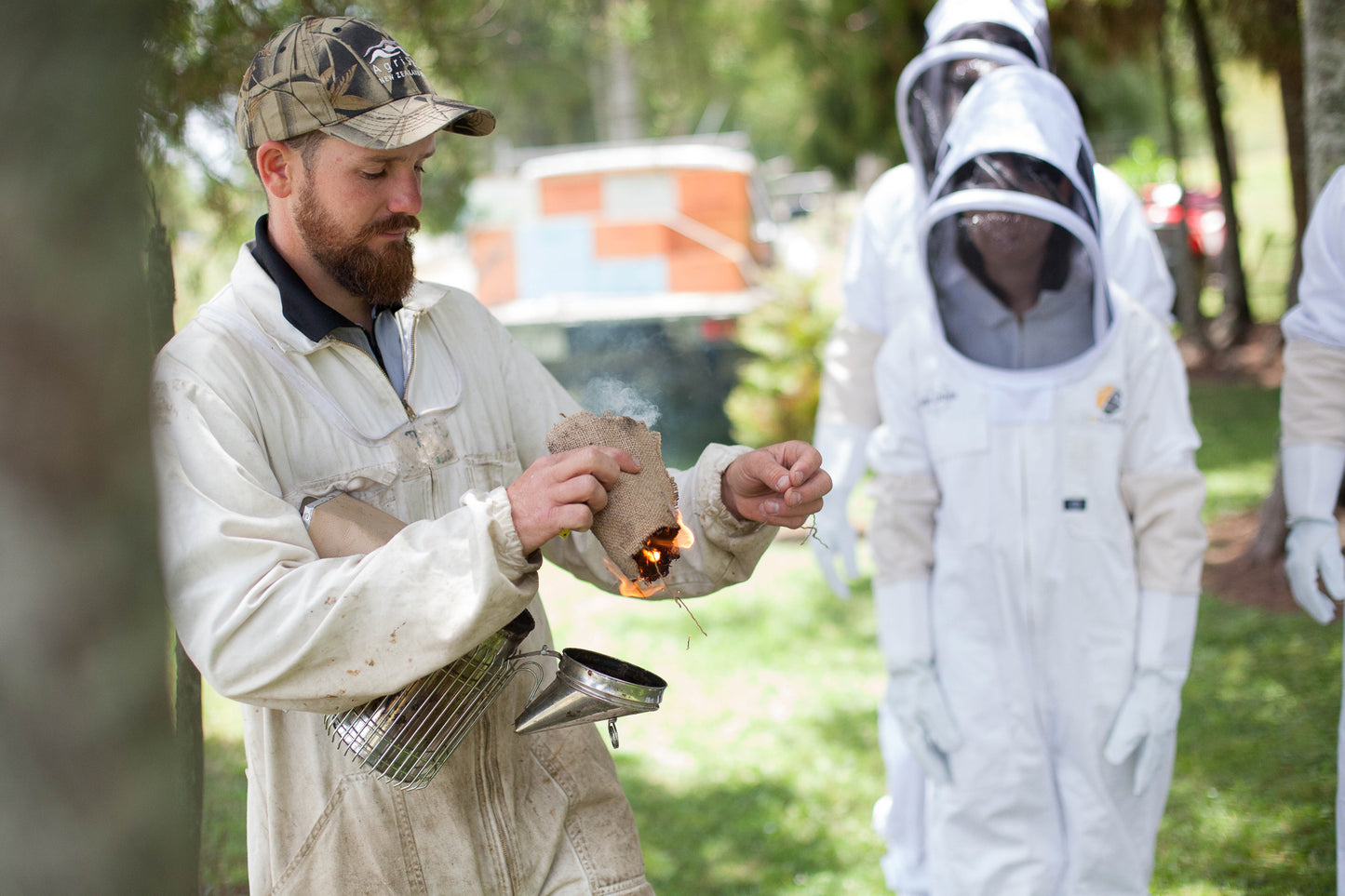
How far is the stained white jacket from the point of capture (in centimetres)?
163

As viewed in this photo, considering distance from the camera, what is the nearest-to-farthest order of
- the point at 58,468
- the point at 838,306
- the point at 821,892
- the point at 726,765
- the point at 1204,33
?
the point at 58,468
the point at 821,892
the point at 726,765
the point at 838,306
the point at 1204,33

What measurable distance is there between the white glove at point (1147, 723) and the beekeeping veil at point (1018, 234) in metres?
0.94

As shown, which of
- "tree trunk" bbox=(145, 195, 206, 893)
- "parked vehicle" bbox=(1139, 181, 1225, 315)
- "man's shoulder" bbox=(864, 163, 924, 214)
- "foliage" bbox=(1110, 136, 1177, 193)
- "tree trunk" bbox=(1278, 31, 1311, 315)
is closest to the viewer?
"tree trunk" bbox=(145, 195, 206, 893)

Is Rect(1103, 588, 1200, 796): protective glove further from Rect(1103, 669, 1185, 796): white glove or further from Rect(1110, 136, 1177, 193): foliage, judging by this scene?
Rect(1110, 136, 1177, 193): foliage

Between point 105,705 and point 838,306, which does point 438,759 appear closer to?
point 105,705

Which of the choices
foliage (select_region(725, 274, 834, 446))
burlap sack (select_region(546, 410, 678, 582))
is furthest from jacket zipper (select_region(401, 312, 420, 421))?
foliage (select_region(725, 274, 834, 446))

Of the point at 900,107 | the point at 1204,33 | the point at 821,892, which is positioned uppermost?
the point at 1204,33

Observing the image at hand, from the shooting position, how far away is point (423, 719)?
5.79 feet

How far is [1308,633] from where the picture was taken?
594 centimetres

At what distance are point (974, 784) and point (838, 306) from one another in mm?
5978

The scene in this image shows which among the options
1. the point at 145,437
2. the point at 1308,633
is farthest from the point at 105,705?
the point at 1308,633

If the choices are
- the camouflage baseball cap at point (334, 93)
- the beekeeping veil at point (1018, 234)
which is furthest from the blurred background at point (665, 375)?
the beekeeping veil at point (1018, 234)

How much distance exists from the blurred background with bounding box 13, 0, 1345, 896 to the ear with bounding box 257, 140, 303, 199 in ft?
0.63

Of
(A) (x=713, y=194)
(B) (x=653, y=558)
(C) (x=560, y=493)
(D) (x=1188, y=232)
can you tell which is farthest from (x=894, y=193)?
(D) (x=1188, y=232)
